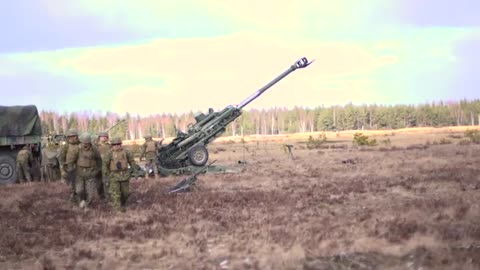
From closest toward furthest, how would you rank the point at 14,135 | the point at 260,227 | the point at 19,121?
the point at 260,227, the point at 14,135, the point at 19,121

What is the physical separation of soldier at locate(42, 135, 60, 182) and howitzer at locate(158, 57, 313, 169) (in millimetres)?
3440

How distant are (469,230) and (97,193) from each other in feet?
27.3

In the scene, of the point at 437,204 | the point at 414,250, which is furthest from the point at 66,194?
the point at 414,250

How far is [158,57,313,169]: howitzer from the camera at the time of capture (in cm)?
2188

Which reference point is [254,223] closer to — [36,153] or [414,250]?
[414,250]

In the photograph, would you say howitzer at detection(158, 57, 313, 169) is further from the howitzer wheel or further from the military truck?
the military truck

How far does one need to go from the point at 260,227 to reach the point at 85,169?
5017 mm

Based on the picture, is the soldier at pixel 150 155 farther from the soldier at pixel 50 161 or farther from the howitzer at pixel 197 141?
the soldier at pixel 50 161

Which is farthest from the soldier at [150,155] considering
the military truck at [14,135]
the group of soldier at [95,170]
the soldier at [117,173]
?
the soldier at [117,173]

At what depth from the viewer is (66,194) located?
16078mm

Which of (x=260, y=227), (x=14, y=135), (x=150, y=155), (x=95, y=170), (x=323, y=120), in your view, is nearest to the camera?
(x=260, y=227)

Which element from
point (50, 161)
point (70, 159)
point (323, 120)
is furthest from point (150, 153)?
point (323, 120)

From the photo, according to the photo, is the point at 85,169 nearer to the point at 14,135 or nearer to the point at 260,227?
the point at 260,227

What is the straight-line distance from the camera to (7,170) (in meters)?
20.1
